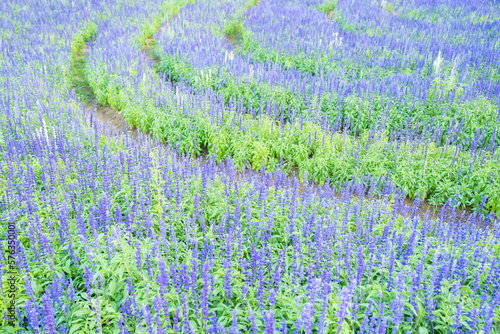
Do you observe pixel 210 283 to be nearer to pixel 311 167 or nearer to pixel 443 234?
pixel 443 234

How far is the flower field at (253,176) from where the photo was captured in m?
3.41

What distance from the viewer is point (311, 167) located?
7371mm

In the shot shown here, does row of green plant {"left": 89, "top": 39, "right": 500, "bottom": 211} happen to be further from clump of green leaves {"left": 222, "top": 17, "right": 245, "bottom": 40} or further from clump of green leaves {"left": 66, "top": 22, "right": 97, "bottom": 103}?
clump of green leaves {"left": 222, "top": 17, "right": 245, "bottom": 40}

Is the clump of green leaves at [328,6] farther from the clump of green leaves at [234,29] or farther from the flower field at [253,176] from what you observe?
the clump of green leaves at [234,29]

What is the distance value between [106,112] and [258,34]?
697cm

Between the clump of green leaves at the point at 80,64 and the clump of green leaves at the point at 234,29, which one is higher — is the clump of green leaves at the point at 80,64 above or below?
below

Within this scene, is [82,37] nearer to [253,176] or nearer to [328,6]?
[328,6]

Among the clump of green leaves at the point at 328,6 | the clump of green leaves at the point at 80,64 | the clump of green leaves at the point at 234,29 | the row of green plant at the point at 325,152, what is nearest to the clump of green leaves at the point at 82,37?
the clump of green leaves at the point at 80,64

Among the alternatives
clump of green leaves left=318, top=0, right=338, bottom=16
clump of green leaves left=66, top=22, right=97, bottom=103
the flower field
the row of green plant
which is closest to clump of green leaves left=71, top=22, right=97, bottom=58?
clump of green leaves left=66, top=22, right=97, bottom=103

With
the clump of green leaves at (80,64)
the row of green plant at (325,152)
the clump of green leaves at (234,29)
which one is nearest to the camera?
the row of green plant at (325,152)

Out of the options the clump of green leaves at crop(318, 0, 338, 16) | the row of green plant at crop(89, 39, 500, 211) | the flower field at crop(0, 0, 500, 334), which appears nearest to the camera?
the flower field at crop(0, 0, 500, 334)

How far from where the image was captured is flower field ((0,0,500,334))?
341 centimetres

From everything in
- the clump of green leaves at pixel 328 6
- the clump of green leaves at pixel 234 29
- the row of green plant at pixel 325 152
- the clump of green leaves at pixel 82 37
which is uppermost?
the clump of green leaves at pixel 328 6

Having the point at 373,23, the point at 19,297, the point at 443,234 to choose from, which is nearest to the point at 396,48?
the point at 373,23
